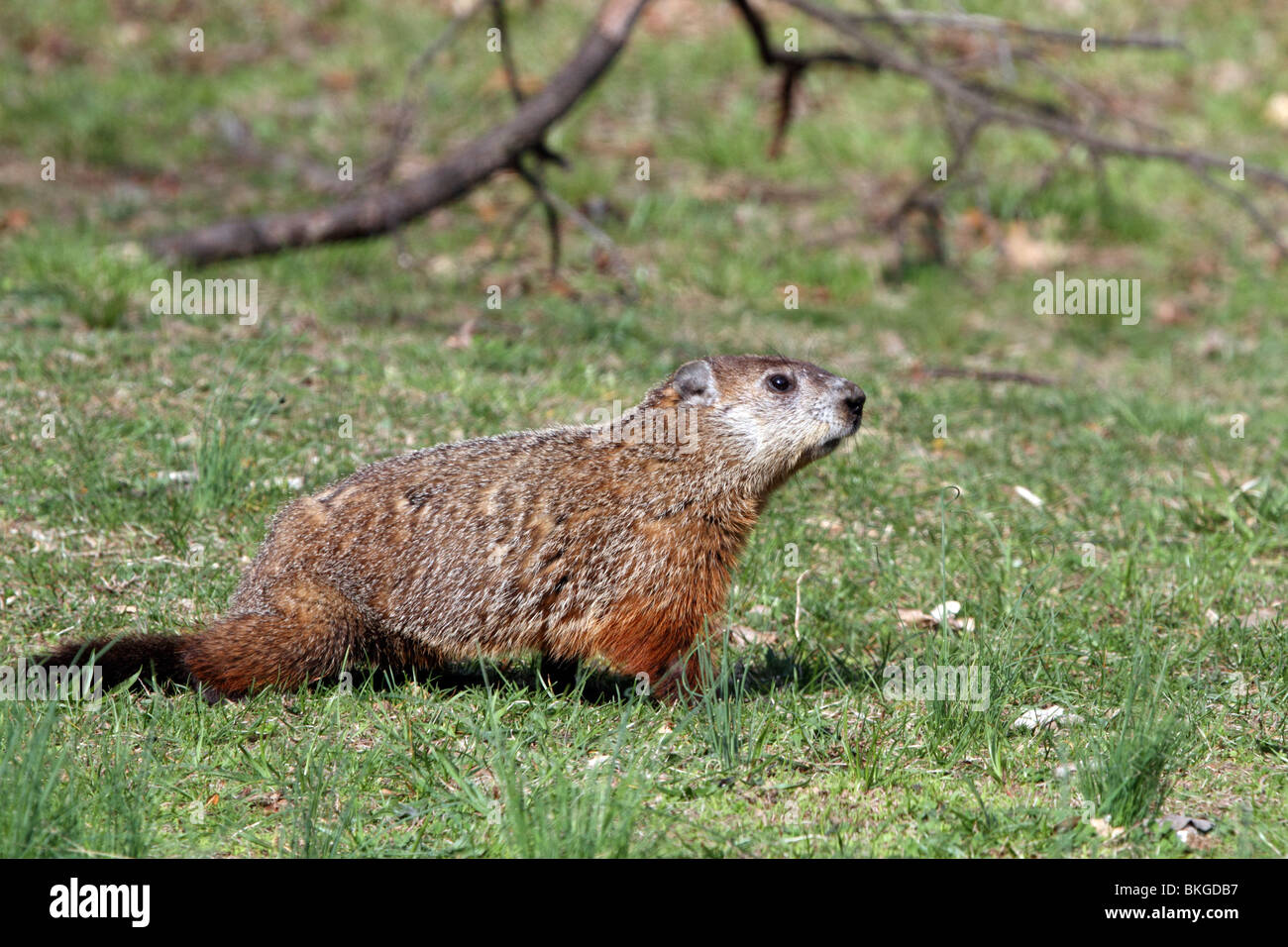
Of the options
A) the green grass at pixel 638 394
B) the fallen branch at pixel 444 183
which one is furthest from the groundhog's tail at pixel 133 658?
the fallen branch at pixel 444 183

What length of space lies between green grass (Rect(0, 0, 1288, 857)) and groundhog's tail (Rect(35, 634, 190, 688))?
131mm

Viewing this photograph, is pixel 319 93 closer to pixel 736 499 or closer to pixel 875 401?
pixel 875 401

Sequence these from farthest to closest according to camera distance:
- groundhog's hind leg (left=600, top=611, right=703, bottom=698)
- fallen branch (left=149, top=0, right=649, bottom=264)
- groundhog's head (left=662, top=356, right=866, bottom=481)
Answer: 1. fallen branch (left=149, top=0, right=649, bottom=264)
2. groundhog's head (left=662, top=356, right=866, bottom=481)
3. groundhog's hind leg (left=600, top=611, right=703, bottom=698)

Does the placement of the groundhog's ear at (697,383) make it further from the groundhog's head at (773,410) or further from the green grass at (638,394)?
the green grass at (638,394)

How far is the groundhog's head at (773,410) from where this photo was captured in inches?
173

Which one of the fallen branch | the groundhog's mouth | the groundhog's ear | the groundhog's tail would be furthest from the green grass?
the groundhog's ear

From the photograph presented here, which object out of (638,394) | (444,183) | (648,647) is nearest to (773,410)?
(648,647)

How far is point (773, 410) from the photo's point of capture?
442 cm

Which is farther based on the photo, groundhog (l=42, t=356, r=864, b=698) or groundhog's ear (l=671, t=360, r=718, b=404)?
groundhog's ear (l=671, t=360, r=718, b=404)

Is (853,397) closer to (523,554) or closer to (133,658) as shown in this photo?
(523,554)

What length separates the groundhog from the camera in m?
3.98

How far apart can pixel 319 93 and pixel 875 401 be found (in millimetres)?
7008

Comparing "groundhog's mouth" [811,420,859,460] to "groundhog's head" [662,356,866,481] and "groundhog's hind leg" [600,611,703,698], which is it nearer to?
"groundhog's head" [662,356,866,481]

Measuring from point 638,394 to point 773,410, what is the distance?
7.23ft
